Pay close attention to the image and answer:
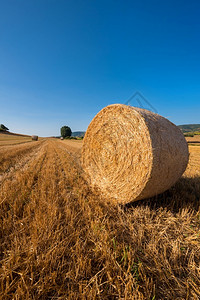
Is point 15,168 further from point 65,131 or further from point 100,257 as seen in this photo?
point 65,131

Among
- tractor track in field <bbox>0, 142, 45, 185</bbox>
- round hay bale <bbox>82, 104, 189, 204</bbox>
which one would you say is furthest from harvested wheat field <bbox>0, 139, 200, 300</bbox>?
tractor track in field <bbox>0, 142, 45, 185</bbox>

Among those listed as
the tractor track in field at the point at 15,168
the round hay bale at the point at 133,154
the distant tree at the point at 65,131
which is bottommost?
the tractor track in field at the point at 15,168

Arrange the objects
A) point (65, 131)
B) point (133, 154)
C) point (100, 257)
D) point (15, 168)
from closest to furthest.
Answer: point (100, 257), point (133, 154), point (15, 168), point (65, 131)

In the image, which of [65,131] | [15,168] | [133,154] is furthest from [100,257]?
[65,131]

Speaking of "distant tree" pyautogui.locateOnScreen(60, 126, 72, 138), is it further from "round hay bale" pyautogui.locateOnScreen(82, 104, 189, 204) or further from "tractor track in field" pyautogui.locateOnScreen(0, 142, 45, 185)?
"round hay bale" pyautogui.locateOnScreen(82, 104, 189, 204)

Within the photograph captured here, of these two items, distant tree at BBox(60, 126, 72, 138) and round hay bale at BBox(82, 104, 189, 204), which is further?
distant tree at BBox(60, 126, 72, 138)

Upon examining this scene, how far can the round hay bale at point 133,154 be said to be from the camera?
2.52 m

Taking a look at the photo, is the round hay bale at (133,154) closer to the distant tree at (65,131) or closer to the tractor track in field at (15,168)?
the tractor track in field at (15,168)

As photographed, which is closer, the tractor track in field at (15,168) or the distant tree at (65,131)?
the tractor track in field at (15,168)

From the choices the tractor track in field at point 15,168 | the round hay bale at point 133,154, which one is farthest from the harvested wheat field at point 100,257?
the tractor track in field at point 15,168

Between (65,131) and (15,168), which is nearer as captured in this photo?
(15,168)

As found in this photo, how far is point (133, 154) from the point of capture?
280 cm

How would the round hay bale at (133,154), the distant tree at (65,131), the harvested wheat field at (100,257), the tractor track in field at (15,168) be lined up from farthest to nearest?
1. the distant tree at (65,131)
2. the tractor track in field at (15,168)
3. the round hay bale at (133,154)
4. the harvested wheat field at (100,257)

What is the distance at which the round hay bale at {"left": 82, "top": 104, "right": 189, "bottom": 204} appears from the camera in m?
2.52
